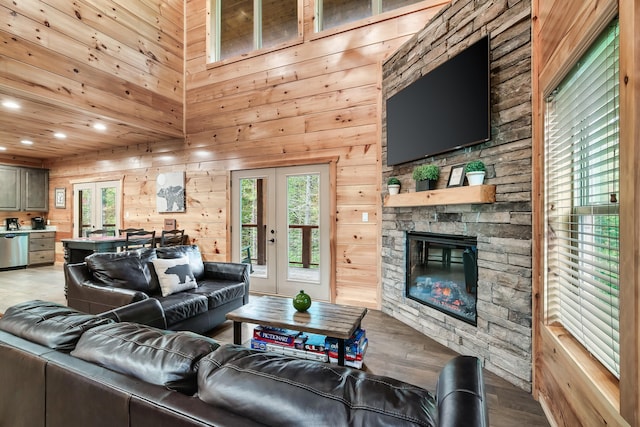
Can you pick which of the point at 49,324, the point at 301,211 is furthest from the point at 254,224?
the point at 49,324

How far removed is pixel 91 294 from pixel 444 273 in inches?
132

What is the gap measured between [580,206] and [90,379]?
234cm

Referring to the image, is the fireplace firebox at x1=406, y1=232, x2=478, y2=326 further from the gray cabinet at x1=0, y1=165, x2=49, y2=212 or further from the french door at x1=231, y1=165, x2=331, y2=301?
the gray cabinet at x1=0, y1=165, x2=49, y2=212

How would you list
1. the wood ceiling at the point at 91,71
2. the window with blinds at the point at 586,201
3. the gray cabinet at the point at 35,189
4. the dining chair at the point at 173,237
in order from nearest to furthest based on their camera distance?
the window with blinds at the point at 586,201 < the wood ceiling at the point at 91,71 < the dining chair at the point at 173,237 < the gray cabinet at the point at 35,189

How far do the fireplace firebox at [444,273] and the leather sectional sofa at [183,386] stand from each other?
1954 mm

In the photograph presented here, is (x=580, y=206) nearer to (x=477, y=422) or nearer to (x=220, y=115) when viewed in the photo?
(x=477, y=422)

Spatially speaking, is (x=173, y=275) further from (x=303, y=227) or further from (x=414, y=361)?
(x=414, y=361)

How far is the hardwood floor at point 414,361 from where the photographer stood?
6.59ft

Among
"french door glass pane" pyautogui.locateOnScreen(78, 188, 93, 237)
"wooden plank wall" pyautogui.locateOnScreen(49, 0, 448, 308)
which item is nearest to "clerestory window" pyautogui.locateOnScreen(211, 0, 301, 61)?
"wooden plank wall" pyautogui.locateOnScreen(49, 0, 448, 308)

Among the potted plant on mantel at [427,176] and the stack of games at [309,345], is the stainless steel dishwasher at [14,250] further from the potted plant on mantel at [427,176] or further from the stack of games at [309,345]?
the potted plant on mantel at [427,176]

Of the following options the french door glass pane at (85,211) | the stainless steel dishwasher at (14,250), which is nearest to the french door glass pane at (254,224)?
the french door glass pane at (85,211)

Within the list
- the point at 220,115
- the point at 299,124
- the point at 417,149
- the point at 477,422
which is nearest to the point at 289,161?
the point at 299,124

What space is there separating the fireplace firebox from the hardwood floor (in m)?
0.39

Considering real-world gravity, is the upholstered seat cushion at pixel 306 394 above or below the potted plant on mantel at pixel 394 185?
below
